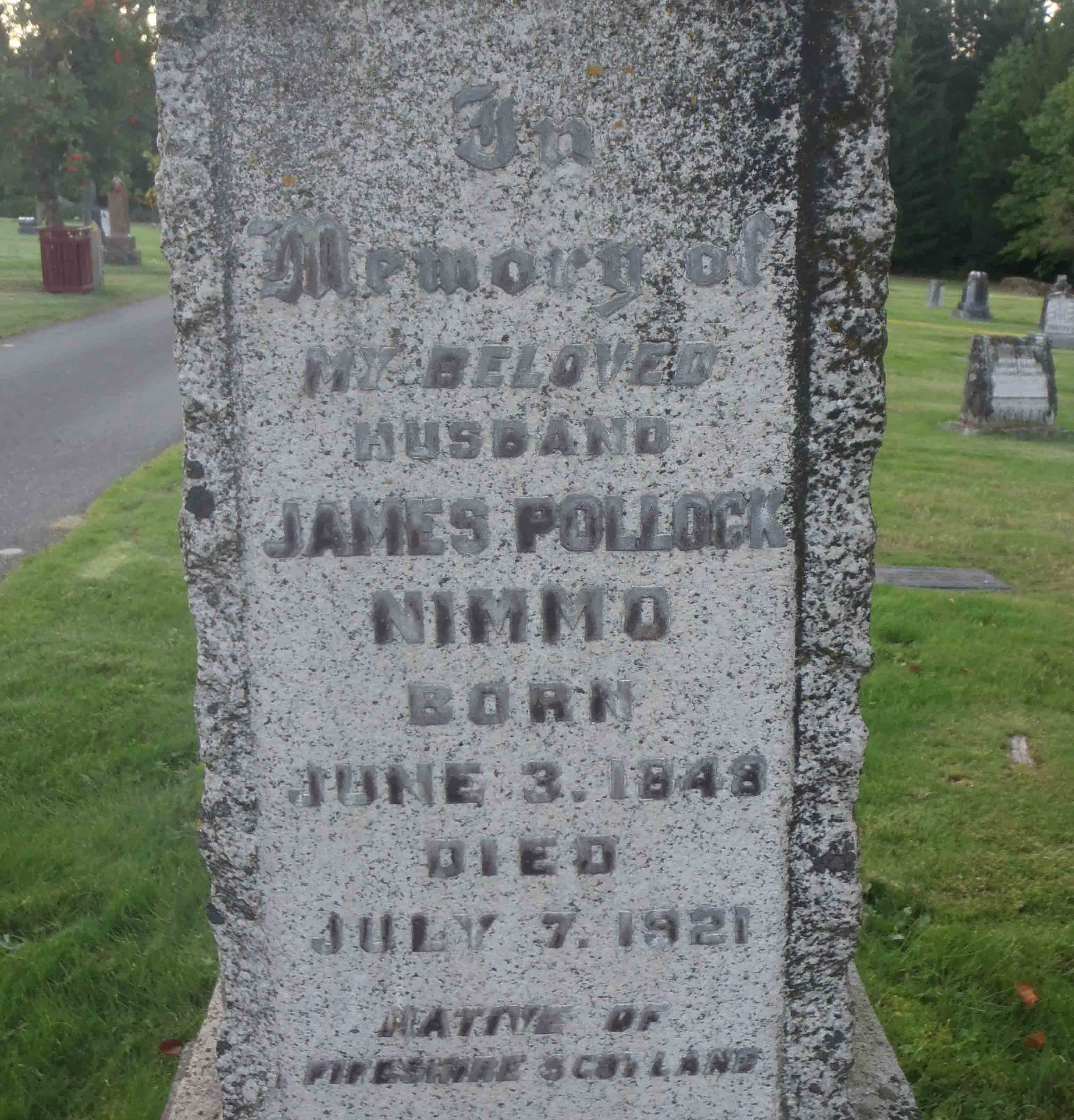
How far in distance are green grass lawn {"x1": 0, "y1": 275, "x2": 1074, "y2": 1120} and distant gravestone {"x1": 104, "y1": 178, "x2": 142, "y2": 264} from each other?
22.8 m

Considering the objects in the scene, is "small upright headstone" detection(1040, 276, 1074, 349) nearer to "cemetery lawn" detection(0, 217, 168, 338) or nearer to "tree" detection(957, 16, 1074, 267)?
"cemetery lawn" detection(0, 217, 168, 338)

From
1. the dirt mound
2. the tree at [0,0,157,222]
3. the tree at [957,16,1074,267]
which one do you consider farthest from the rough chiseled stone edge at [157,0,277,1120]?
the tree at [957,16,1074,267]

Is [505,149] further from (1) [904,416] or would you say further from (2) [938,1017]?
(1) [904,416]

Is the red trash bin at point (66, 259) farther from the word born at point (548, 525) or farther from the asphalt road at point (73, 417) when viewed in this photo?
the word born at point (548, 525)

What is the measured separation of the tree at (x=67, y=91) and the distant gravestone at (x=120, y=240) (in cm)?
688

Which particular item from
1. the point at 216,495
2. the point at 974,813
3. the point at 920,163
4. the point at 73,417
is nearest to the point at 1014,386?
the point at 974,813

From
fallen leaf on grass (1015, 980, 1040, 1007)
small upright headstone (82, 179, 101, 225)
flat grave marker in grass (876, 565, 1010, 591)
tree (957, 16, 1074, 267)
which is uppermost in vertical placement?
tree (957, 16, 1074, 267)

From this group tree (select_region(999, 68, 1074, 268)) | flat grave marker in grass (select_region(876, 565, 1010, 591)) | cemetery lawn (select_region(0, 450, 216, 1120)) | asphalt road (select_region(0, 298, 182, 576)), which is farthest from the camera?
tree (select_region(999, 68, 1074, 268))

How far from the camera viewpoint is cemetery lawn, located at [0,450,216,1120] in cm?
279

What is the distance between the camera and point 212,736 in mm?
2031

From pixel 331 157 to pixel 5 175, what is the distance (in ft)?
64.2

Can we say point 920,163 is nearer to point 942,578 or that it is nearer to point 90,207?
point 90,207

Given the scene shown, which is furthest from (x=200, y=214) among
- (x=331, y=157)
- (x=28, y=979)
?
(x=28, y=979)

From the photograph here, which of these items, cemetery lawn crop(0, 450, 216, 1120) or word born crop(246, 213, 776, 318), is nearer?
word born crop(246, 213, 776, 318)
